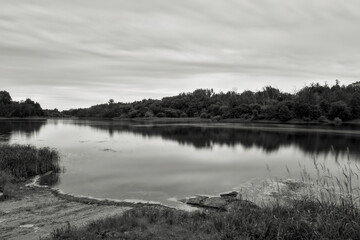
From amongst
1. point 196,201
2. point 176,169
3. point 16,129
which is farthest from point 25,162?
point 16,129

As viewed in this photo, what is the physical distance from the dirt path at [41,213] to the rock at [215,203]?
194 inches

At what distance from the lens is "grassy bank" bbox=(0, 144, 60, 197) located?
979 inches

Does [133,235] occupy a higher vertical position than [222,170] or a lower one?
higher

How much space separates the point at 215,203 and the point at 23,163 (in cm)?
1853

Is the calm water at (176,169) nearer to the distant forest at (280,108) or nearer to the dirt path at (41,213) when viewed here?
the dirt path at (41,213)

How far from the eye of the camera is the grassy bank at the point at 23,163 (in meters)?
24.9

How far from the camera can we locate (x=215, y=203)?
18.2m

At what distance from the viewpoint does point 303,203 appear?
11203 millimetres

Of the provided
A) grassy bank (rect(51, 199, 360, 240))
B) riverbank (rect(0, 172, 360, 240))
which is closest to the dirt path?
riverbank (rect(0, 172, 360, 240))

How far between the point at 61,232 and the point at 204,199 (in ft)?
37.1

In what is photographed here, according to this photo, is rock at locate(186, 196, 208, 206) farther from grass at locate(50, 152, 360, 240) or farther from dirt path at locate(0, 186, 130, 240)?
grass at locate(50, 152, 360, 240)

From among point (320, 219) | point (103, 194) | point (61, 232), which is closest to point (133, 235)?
point (61, 232)

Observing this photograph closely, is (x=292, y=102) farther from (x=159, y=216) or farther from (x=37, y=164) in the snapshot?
(x=159, y=216)

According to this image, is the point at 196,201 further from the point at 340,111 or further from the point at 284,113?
the point at 284,113
